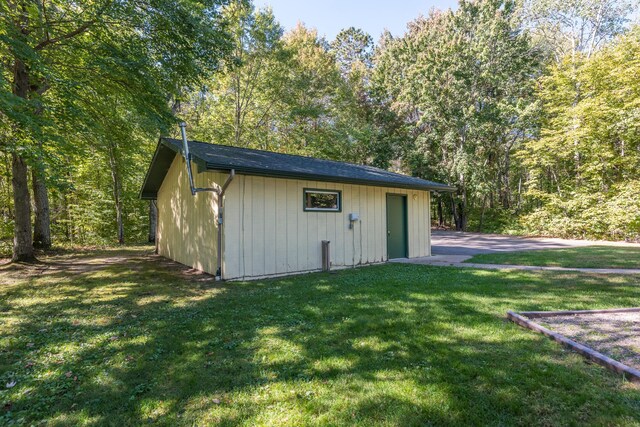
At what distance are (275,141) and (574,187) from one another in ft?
53.0

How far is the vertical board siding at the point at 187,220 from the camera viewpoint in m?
6.97

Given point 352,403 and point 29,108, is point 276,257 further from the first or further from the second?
point 29,108

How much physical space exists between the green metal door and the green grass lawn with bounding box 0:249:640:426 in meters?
3.85

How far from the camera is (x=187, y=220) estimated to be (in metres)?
8.48

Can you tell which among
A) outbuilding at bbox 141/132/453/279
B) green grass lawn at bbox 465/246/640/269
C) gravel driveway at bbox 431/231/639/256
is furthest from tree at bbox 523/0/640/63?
outbuilding at bbox 141/132/453/279

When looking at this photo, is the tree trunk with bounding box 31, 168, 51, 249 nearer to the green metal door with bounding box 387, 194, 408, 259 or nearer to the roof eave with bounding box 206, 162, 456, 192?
the roof eave with bounding box 206, 162, 456, 192

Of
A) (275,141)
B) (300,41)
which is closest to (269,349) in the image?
(275,141)

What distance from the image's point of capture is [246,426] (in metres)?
1.97

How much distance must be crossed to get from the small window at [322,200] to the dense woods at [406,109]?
4077 millimetres

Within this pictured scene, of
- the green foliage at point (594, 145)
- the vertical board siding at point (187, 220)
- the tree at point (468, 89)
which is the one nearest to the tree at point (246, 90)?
the vertical board siding at point (187, 220)

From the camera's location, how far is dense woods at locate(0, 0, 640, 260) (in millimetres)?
8805

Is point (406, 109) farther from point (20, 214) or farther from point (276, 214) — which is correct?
point (20, 214)

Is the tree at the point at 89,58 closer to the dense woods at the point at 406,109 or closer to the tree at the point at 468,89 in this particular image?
the dense woods at the point at 406,109

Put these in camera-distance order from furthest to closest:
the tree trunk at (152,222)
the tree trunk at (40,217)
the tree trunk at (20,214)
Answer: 1. the tree trunk at (152,222)
2. the tree trunk at (40,217)
3. the tree trunk at (20,214)
